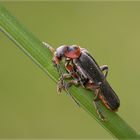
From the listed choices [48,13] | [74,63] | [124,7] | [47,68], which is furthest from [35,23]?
[47,68]

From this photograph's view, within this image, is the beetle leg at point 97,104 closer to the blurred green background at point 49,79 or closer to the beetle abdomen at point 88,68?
the beetle abdomen at point 88,68

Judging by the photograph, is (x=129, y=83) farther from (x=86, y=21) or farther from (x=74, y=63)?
(x=74, y=63)

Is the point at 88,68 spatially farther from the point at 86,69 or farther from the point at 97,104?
the point at 97,104

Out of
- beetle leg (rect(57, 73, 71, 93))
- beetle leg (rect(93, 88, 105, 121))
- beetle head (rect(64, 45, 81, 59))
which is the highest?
beetle head (rect(64, 45, 81, 59))

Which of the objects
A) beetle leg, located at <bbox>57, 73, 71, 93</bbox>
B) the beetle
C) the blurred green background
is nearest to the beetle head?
the beetle

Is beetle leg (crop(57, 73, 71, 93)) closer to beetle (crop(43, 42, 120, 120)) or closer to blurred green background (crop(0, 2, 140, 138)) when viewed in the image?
beetle (crop(43, 42, 120, 120))

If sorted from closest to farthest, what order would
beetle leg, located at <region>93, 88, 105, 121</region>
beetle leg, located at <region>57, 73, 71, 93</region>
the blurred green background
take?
beetle leg, located at <region>93, 88, 105, 121</region>, beetle leg, located at <region>57, 73, 71, 93</region>, the blurred green background

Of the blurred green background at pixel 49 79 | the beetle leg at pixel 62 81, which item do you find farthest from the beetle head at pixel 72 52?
the blurred green background at pixel 49 79

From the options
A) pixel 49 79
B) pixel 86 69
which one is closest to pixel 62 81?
pixel 86 69

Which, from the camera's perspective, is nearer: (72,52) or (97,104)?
(97,104)
